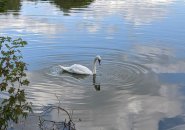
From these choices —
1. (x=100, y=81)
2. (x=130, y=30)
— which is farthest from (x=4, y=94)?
(x=130, y=30)

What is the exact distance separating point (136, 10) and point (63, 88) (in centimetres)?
2004

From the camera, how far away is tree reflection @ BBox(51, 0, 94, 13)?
36047 mm

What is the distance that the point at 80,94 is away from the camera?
1368 centimetres

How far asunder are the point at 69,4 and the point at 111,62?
22.3 meters

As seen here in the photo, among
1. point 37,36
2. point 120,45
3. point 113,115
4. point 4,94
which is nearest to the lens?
point 113,115

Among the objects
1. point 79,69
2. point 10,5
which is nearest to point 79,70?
point 79,69

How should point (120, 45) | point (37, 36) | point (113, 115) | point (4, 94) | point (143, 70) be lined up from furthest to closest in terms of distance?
1. point (37, 36)
2. point (120, 45)
3. point (143, 70)
4. point (4, 94)
5. point (113, 115)

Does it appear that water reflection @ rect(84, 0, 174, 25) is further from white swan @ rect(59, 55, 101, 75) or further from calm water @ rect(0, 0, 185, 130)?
white swan @ rect(59, 55, 101, 75)

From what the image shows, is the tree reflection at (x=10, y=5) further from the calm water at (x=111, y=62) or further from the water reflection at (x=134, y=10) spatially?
the water reflection at (x=134, y=10)

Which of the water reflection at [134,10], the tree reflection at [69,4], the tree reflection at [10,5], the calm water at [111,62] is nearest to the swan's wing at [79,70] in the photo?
the calm water at [111,62]

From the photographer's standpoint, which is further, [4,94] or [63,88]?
[63,88]

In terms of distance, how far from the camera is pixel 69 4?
38.8 m

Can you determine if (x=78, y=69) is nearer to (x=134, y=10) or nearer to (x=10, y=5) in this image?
(x=134, y=10)

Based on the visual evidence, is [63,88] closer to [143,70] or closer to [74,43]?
[143,70]
